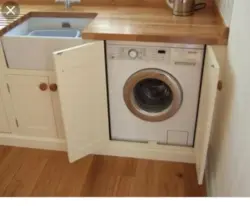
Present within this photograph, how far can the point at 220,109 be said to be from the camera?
1804mm

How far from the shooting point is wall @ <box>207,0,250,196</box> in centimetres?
124

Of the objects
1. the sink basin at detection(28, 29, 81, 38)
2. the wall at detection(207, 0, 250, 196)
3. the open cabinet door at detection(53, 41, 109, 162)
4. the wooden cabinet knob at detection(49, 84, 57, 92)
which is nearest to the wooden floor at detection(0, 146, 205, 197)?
the open cabinet door at detection(53, 41, 109, 162)

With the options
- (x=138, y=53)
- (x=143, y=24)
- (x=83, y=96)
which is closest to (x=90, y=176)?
(x=83, y=96)

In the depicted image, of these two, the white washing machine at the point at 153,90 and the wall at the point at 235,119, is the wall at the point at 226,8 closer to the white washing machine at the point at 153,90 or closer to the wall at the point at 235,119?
the wall at the point at 235,119

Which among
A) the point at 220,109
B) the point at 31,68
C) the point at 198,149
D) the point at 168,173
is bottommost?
the point at 168,173

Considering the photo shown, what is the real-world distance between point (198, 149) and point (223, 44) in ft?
2.16

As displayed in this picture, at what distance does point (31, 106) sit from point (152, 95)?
860mm

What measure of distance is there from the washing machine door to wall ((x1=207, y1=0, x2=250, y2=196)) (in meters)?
0.29

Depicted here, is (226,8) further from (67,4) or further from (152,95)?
A: (67,4)

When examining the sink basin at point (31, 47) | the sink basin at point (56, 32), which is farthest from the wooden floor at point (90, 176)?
the sink basin at point (56, 32)

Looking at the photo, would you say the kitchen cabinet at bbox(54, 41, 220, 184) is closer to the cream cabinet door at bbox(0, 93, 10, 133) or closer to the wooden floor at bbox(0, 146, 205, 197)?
the wooden floor at bbox(0, 146, 205, 197)

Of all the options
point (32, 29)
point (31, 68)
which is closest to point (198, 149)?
point (31, 68)
